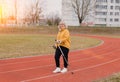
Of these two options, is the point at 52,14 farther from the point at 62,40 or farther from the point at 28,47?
the point at 62,40

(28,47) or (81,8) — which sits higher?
(81,8)

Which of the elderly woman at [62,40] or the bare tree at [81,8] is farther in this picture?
the bare tree at [81,8]

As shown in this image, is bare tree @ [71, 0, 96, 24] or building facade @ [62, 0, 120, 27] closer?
bare tree @ [71, 0, 96, 24]

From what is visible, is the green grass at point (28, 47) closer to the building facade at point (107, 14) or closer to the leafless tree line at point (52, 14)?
the leafless tree line at point (52, 14)

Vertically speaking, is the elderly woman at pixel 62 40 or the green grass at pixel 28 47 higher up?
the elderly woman at pixel 62 40

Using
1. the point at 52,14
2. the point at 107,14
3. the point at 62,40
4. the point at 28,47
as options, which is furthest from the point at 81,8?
the point at 62,40

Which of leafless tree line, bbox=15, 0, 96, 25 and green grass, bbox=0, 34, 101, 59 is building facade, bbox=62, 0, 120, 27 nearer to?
leafless tree line, bbox=15, 0, 96, 25

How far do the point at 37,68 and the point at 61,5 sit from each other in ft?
307

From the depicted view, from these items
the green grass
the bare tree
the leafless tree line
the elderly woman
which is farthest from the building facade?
the elderly woman

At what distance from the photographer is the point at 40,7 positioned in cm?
8619

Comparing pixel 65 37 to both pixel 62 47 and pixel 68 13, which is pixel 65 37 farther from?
pixel 68 13

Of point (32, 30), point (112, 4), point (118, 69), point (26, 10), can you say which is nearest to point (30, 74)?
point (118, 69)

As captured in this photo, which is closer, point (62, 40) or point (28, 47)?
point (62, 40)

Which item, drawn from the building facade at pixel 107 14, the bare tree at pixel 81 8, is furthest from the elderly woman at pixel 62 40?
the building facade at pixel 107 14
